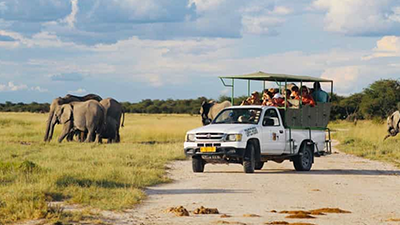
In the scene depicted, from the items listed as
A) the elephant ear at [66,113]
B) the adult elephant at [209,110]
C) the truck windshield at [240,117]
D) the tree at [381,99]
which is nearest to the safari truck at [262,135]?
the truck windshield at [240,117]

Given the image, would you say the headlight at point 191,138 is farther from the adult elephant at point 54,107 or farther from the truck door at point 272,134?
the adult elephant at point 54,107

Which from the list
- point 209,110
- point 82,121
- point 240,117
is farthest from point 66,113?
point 240,117

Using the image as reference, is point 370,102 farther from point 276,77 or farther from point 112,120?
point 276,77

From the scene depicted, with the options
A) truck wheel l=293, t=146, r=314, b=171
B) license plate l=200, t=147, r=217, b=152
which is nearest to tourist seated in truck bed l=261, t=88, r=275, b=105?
truck wheel l=293, t=146, r=314, b=171

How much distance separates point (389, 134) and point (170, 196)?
88.3 feet

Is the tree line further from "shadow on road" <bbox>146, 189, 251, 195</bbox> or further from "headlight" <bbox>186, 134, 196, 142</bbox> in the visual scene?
"shadow on road" <bbox>146, 189, 251, 195</bbox>

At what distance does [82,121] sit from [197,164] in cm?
1626

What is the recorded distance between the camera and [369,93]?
71188 millimetres

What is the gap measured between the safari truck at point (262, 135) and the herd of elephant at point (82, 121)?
13448 millimetres

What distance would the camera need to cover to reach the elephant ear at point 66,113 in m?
36.7

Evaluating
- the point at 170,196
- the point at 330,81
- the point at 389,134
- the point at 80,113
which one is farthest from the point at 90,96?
the point at 170,196

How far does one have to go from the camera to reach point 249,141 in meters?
20.6

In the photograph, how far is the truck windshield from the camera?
2153 cm

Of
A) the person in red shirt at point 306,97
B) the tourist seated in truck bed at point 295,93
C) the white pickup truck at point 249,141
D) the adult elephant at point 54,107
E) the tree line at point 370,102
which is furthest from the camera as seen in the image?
the tree line at point 370,102
